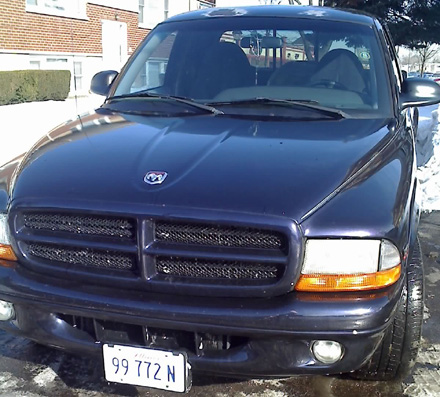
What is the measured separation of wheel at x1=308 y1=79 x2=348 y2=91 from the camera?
3.43 metres

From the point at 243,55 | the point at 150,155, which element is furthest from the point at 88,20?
the point at 150,155

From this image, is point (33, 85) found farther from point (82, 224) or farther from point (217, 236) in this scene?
point (217, 236)

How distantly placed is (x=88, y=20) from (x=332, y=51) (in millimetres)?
16129

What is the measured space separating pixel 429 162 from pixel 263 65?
388cm

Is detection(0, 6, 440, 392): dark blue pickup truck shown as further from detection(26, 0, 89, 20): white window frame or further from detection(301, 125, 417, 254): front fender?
detection(26, 0, 89, 20): white window frame

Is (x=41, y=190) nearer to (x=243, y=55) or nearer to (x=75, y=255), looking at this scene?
(x=75, y=255)

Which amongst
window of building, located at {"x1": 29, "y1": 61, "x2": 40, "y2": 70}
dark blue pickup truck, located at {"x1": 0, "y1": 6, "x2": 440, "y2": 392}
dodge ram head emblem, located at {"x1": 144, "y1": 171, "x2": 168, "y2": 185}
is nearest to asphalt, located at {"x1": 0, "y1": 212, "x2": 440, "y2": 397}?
dark blue pickup truck, located at {"x1": 0, "y1": 6, "x2": 440, "y2": 392}

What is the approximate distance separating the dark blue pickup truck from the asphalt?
123 mm

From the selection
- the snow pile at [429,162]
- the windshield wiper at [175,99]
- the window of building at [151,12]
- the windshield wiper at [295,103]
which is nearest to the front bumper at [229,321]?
the windshield wiper at [295,103]

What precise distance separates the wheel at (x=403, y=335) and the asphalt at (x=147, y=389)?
0.13 metres

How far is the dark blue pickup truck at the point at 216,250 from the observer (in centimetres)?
212

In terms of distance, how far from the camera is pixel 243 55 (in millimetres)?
3705

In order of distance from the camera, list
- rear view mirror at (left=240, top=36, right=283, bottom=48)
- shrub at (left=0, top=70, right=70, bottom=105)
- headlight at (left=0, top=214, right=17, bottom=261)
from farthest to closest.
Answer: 1. shrub at (left=0, top=70, right=70, bottom=105)
2. rear view mirror at (left=240, top=36, right=283, bottom=48)
3. headlight at (left=0, top=214, right=17, bottom=261)

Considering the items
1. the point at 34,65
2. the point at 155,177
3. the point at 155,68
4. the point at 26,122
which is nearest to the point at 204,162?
the point at 155,177
